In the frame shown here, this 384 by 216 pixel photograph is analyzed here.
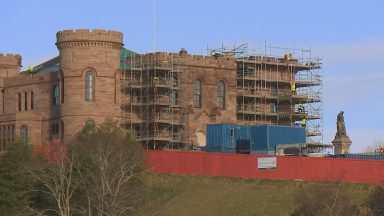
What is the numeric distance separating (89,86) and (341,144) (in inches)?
894

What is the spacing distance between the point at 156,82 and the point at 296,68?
17366 millimetres

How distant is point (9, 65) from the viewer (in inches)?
4779

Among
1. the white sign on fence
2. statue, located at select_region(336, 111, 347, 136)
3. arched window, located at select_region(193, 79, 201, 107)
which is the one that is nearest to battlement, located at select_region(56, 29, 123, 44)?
arched window, located at select_region(193, 79, 201, 107)

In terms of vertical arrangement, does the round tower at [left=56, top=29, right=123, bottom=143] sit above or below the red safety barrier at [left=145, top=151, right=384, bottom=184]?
above

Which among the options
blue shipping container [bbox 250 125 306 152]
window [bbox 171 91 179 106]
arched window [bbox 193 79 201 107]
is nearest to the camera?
blue shipping container [bbox 250 125 306 152]

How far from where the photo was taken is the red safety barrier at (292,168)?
99312 mm

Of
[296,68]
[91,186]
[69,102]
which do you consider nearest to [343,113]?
[296,68]

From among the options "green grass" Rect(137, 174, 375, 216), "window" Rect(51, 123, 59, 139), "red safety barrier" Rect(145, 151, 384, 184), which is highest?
"window" Rect(51, 123, 59, 139)

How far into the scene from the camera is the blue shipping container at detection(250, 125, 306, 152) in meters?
109

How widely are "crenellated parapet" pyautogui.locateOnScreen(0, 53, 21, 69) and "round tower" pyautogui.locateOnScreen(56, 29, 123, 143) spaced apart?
14.4 m

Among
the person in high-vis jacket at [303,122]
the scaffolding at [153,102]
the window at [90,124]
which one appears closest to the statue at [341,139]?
the person in high-vis jacket at [303,122]

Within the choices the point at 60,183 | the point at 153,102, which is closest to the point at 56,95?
the point at 153,102

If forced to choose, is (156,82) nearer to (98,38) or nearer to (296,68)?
(98,38)

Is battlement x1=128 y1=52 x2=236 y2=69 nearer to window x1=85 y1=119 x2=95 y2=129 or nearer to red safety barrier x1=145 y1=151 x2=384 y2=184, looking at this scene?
window x1=85 y1=119 x2=95 y2=129
